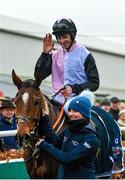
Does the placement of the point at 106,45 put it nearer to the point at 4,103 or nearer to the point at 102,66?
the point at 102,66

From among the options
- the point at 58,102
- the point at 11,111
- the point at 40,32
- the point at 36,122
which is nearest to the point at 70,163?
the point at 36,122

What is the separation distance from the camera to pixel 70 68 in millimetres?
7105

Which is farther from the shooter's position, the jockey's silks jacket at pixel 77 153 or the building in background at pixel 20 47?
the building in background at pixel 20 47

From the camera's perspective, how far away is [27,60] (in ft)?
87.7

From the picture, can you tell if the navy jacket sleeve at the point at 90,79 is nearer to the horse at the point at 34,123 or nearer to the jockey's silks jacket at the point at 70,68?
the jockey's silks jacket at the point at 70,68

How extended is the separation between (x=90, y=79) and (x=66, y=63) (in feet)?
1.11

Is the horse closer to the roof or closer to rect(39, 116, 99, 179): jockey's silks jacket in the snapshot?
rect(39, 116, 99, 179): jockey's silks jacket

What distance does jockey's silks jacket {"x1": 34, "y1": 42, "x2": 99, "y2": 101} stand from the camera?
23.1 feet

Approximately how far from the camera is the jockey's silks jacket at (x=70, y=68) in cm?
703

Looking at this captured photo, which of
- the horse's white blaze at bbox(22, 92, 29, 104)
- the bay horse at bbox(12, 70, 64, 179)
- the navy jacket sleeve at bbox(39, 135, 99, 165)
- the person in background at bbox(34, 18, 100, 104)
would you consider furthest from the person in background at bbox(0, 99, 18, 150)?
the navy jacket sleeve at bbox(39, 135, 99, 165)

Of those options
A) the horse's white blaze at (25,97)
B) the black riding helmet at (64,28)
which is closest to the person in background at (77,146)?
the horse's white blaze at (25,97)

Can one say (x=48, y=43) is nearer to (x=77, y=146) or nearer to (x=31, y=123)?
(x=31, y=123)

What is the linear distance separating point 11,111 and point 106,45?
24331 millimetres

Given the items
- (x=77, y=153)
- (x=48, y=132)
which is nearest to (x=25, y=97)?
(x=48, y=132)
